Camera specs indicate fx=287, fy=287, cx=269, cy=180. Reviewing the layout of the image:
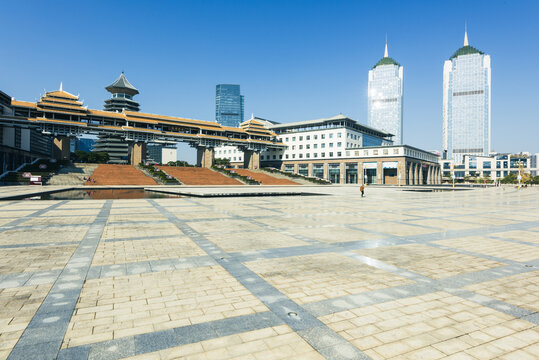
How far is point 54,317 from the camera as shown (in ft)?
13.3

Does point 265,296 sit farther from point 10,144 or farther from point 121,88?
point 121,88

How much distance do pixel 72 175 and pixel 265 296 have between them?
54310mm

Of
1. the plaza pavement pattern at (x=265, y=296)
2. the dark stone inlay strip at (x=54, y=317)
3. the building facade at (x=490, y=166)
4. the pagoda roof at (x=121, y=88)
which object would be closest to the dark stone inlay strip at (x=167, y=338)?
the plaza pavement pattern at (x=265, y=296)

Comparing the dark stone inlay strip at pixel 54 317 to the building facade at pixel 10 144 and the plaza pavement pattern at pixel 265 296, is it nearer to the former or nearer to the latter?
the plaza pavement pattern at pixel 265 296

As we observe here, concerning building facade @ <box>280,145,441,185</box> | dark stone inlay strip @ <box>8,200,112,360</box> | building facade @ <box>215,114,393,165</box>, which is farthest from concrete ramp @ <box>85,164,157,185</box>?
building facade @ <box>280,145,441,185</box>

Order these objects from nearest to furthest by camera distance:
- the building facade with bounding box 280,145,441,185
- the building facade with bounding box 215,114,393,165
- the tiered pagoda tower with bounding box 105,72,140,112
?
the building facade with bounding box 280,145,441,185, the building facade with bounding box 215,114,393,165, the tiered pagoda tower with bounding box 105,72,140,112

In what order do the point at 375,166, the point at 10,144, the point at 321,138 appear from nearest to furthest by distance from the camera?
the point at 10,144, the point at 375,166, the point at 321,138

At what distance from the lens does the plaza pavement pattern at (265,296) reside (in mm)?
3443

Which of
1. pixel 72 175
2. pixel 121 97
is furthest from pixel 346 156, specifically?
pixel 121 97

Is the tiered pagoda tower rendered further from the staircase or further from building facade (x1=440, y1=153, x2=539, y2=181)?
building facade (x1=440, y1=153, x2=539, y2=181)

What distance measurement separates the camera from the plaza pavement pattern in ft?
11.3

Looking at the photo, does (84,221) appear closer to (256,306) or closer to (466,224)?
(256,306)

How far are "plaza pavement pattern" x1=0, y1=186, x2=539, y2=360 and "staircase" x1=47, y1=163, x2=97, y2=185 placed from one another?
4152 cm

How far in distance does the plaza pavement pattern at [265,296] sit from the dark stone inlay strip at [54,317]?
0.02 meters
